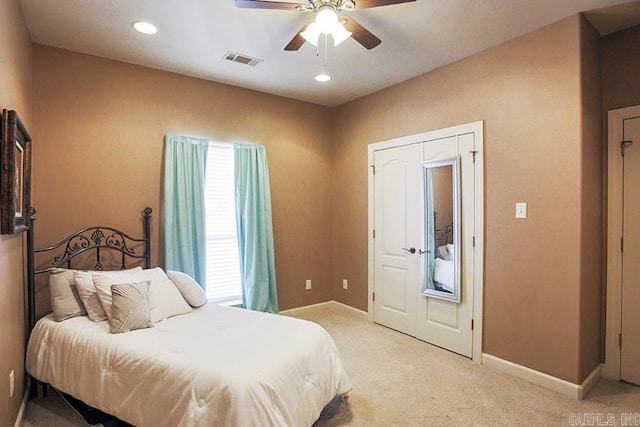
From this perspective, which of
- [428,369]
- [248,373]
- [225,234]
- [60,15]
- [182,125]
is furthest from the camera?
[225,234]

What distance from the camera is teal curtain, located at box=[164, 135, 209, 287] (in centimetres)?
346

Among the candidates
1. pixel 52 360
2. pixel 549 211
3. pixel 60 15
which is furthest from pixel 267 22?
pixel 52 360

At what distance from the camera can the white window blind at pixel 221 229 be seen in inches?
153

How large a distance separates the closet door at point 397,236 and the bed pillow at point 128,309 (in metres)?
2.60

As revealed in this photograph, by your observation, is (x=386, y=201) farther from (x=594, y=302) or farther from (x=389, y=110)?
(x=594, y=302)

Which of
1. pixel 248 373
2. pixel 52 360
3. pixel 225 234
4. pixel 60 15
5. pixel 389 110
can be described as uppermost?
pixel 60 15

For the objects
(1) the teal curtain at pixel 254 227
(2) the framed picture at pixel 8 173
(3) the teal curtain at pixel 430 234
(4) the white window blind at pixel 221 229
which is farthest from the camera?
(1) the teal curtain at pixel 254 227

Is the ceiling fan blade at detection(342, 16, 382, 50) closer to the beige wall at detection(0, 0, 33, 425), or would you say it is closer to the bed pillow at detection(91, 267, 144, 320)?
the beige wall at detection(0, 0, 33, 425)

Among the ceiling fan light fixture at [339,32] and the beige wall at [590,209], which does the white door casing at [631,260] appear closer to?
the beige wall at [590,209]

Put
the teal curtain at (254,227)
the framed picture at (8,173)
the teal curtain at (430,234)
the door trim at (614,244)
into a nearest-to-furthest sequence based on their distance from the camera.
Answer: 1. the framed picture at (8,173)
2. the door trim at (614,244)
3. the teal curtain at (430,234)
4. the teal curtain at (254,227)

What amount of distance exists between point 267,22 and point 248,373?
2440 millimetres

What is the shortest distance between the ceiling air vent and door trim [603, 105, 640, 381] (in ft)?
10.3

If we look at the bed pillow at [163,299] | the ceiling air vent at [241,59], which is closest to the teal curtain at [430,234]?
the ceiling air vent at [241,59]

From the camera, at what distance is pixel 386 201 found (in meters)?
4.09
